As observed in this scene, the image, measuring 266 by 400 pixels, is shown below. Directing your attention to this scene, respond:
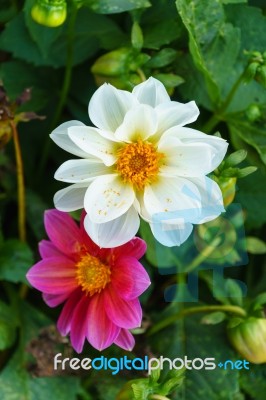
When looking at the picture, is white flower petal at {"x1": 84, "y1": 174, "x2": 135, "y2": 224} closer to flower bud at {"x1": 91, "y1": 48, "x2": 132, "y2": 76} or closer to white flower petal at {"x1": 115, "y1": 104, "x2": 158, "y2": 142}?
white flower petal at {"x1": 115, "y1": 104, "x2": 158, "y2": 142}

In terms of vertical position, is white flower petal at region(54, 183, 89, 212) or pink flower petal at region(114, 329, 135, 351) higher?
white flower petal at region(54, 183, 89, 212)

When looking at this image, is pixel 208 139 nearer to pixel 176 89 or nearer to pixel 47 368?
pixel 176 89

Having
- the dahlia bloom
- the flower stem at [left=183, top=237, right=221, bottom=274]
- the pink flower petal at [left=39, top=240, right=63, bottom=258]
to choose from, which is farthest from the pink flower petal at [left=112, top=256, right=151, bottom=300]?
the flower stem at [left=183, top=237, right=221, bottom=274]

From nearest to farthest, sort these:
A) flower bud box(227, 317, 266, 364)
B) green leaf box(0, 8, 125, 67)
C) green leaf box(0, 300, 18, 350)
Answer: flower bud box(227, 317, 266, 364) → green leaf box(0, 300, 18, 350) → green leaf box(0, 8, 125, 67)

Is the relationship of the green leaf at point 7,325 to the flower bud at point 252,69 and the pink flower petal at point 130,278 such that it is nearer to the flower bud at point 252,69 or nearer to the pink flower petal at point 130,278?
the pink flower petal at point 130,278

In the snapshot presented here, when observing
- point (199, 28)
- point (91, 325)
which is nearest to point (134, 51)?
point (199, 28)

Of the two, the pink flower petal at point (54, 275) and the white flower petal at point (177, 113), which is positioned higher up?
the white flower petal at point (177, 113)

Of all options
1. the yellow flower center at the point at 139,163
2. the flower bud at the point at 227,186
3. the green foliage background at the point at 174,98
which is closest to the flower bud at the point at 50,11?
the green foliage background at the point at 174,98
